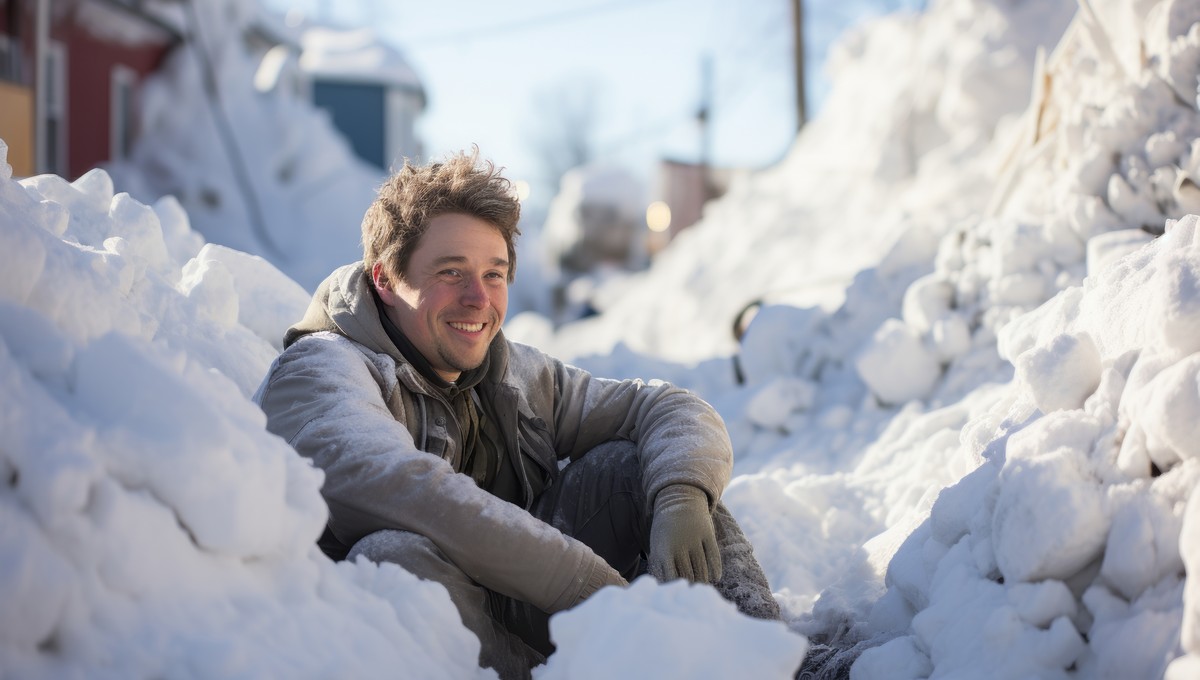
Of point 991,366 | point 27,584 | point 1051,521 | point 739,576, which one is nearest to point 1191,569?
point 1051,521

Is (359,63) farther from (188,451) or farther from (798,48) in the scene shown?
(188,451)

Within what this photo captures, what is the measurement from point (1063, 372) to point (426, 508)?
1.35 metres

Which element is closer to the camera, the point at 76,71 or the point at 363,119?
the point at 76,71

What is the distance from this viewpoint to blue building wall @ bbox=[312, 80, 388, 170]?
18.3 meters

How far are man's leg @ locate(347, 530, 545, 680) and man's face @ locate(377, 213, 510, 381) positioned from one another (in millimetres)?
600

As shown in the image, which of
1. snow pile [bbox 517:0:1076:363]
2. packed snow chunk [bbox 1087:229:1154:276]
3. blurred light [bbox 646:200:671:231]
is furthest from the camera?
blurred light [bbox 646:200:671:231]

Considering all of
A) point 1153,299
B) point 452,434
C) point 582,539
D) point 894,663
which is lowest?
point 582,539

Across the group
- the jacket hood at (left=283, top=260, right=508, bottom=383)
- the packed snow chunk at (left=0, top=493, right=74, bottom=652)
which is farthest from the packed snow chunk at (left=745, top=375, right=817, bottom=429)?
the packed snow chunk at (left=0, top=493, right=74, bottom=652)

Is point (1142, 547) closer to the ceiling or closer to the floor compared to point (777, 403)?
closer to the ceiling

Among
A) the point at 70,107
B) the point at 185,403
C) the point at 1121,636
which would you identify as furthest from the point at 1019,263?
the point at 70,107

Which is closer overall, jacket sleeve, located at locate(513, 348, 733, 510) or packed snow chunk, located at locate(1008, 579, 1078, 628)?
packed snow chunk, located at locate(1008, 579, 1078, 628)

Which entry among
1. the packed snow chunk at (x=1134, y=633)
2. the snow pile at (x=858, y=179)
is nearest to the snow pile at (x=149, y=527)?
the packed snow chunk at (x=1134, y=633)

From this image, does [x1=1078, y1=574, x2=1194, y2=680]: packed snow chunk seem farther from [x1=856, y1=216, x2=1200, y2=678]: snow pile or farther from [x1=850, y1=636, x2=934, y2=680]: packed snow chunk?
[x1=850, y1=636, x2=934, y2=680]: packed snow chunk

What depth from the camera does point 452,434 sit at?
102 inches
